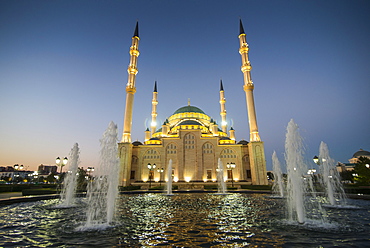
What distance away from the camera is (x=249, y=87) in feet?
120

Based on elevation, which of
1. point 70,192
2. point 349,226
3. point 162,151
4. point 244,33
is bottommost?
point 349,226

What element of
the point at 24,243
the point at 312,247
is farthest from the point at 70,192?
the point at 312,247

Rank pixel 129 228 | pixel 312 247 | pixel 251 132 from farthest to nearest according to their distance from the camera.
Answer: pixel 251 132 < pixel 129 228 < pixel 312 247

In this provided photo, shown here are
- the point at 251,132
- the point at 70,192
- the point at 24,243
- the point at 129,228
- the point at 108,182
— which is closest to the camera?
the point at 24,243

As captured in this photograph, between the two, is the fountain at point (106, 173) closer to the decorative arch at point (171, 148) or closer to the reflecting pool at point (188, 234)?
the reflecting pool at point (188, 234)

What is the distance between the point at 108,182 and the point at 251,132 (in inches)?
1237

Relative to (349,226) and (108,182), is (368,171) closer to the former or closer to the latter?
(349,226)

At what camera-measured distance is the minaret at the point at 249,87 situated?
34.5 metres

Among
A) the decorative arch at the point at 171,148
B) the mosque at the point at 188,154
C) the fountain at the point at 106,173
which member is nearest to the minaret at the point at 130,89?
the mosque at the point at 188,154

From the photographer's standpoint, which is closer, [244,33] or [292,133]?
[292,133]

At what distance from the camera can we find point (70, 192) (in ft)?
37.2

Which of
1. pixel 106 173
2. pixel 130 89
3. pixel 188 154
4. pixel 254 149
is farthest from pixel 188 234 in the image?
pixel 130 89

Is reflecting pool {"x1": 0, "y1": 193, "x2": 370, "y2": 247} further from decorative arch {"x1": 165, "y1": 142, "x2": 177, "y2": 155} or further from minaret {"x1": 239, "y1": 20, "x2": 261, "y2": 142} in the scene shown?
decorative arch {"x1": 165, "y1": 142, "x2": 177, "y2": 155}

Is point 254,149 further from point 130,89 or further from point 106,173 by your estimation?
point 106,173
